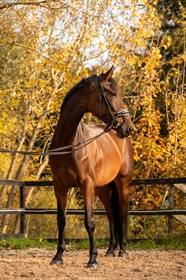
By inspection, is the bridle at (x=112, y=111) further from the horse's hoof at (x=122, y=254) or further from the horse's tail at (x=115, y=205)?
the horse's hoof at (x=122, y=254)

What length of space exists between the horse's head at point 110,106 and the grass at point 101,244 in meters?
2.96

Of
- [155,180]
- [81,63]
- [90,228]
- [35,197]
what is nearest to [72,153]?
[90,228]

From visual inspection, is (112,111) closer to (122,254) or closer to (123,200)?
(123,200)

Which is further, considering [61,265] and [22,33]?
[22,33]

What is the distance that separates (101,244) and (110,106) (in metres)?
3.48

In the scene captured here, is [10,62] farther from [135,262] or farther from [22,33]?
[135,262]

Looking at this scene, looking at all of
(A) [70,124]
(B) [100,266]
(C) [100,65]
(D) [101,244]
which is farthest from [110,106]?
(C) [100,65]

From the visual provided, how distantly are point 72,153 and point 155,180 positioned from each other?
3.43 metres

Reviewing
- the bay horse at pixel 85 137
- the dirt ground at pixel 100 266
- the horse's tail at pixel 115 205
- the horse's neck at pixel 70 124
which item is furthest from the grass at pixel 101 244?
the horse's neck at pixel 70 124

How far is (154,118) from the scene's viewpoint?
15.6 m

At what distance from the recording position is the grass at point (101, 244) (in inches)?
382

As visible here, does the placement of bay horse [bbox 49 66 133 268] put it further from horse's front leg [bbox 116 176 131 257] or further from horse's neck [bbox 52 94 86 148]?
horse's front leg [bbox 116 176 131 257]

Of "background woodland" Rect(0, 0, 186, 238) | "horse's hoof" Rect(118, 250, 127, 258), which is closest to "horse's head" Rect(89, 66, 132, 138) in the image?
"horse's hoof" Rect(118, 250, 127, 258)

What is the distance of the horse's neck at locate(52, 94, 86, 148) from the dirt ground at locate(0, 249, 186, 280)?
4.94ft
